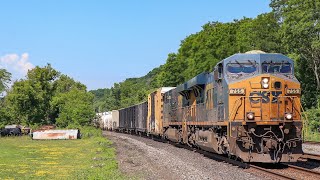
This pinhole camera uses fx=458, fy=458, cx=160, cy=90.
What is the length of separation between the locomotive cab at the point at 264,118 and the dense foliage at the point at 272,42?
999 inches

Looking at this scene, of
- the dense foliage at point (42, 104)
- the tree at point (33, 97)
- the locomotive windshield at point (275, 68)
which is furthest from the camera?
the tree at point (33, 97)

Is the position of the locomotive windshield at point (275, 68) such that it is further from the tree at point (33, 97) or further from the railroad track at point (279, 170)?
the tree at point (33, 97)

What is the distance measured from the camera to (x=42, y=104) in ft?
209

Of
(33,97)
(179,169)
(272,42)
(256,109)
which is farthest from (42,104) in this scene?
(256,109)

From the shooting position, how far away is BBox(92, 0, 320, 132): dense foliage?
1644 inches

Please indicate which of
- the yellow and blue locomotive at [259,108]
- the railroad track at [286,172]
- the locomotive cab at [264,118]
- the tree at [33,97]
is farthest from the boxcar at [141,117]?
the locomotive cab at [264,118]

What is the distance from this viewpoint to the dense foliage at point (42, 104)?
5700cm

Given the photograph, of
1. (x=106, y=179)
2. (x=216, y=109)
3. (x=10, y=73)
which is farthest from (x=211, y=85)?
(x=10, y=73)

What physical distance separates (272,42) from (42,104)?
32.2 metres

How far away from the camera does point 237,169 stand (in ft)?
52.8

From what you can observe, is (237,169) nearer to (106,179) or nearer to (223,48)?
(106,179)

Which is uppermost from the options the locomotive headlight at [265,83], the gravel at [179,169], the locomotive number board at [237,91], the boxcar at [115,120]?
the locomotive headlight at [265,83]

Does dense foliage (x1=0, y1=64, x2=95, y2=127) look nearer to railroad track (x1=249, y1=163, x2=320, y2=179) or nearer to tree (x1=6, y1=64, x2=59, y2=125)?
tree (x1=6, y1=64, x2=59, y2=125)

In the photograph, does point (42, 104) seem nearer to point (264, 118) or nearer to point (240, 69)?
point (240, 69)
